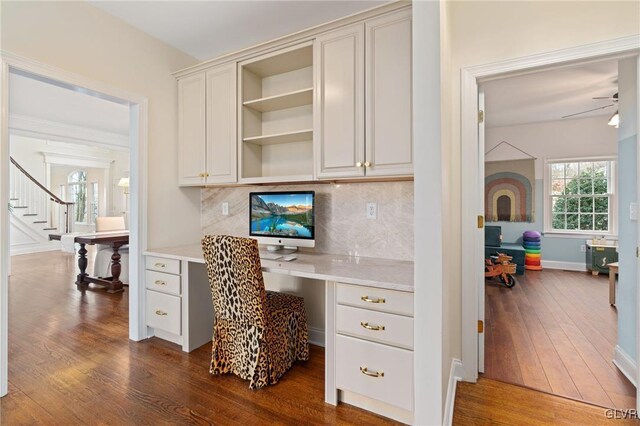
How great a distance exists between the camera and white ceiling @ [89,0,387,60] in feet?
7.60

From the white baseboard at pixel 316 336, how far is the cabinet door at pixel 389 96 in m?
A: 1.41

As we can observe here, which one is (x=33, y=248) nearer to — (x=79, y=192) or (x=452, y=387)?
(x=79, y=192)

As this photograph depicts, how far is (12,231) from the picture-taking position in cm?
682

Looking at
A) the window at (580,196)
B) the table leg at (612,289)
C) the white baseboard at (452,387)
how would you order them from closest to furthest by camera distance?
1. the white baseboard at (452,387)
2. the table leg at (612,289)
3. the window at (580,196)

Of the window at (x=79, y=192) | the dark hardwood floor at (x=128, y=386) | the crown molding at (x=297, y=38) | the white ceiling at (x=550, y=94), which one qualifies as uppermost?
the white ceiling at (x=550, y=94)

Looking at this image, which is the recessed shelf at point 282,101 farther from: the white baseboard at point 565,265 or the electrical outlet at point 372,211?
the white baseboard at point 565,265

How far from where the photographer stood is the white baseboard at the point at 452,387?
1.58 m

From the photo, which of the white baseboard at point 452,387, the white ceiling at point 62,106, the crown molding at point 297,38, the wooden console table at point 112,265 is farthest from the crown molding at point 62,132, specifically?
the white baseboard at point 452,387

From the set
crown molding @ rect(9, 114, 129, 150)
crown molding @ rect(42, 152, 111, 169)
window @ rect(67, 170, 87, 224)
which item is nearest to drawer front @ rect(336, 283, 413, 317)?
crown molding @ rect(9, 114, 129, 150)

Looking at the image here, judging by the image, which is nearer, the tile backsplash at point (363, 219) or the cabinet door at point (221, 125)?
the tile backsplash at point (363, 219)

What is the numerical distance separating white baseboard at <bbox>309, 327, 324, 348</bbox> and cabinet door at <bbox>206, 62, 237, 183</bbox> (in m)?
1.45

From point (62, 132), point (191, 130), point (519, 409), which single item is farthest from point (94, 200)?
point (519, 409)

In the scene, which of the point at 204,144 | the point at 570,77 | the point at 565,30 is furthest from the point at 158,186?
the point at 570,77

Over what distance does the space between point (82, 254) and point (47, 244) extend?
14.0ft
